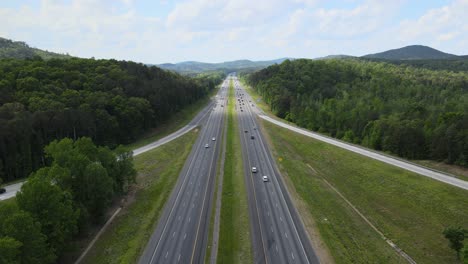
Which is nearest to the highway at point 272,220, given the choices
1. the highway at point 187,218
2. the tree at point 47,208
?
the highway at point 187,218

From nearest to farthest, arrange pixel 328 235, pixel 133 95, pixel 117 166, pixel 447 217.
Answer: pixel 328 235
pixel 447 217
pixel 117 166
pixel 133 95

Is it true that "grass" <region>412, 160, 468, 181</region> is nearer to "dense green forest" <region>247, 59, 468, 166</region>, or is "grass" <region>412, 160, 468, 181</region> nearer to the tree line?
"dense green forest" <region>247, 59, 468, 166</region>

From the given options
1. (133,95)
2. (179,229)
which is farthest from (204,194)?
(133,95)

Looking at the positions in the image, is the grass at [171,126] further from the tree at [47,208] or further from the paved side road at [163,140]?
the tree at [47,208]

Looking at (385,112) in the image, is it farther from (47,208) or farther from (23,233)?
(23,233)

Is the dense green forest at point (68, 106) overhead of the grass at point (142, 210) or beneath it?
overhead

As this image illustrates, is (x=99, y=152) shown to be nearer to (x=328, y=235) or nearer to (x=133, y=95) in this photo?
(x=328, y=235)
